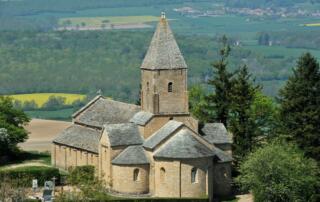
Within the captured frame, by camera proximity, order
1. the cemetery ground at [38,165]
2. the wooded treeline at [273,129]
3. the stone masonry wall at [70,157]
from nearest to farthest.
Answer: the wooded treeline at [273,129] → the cemetery ground at [38,165] → the stone masonry wall at [70,157]

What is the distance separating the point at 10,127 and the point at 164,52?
63.9 ft

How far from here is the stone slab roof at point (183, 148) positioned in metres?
75.2

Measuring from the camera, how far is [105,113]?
88.1 m

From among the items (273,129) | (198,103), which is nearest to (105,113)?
(198,103)

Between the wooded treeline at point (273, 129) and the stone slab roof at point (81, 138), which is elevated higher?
the wooded treeline at point (273, 129)

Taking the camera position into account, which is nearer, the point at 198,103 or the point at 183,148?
the point at 183,148

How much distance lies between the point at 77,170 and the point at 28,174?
411cm

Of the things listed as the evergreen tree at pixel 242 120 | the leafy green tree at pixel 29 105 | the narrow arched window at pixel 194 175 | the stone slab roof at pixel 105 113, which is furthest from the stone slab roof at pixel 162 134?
the leafy green tree at pixel 29 105

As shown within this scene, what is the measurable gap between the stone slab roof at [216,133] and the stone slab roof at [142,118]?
4505 mm

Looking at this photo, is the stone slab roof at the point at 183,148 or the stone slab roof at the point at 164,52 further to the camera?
the stone slab roof at the point at 164,52

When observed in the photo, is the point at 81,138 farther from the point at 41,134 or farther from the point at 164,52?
the point at 41,134

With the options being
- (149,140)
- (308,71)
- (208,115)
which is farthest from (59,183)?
(308,71)

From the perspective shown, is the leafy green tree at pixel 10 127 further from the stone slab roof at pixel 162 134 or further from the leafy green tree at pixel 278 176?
the leafy green tree at pixel 278 176

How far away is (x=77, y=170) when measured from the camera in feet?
256
